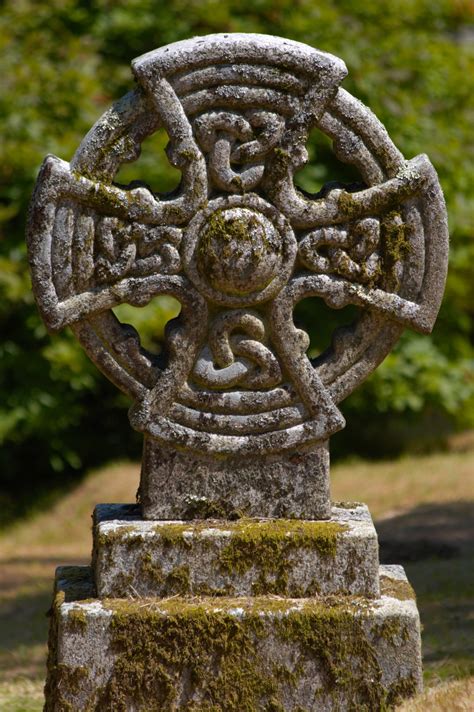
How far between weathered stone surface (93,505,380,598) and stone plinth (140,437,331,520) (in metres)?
0.13

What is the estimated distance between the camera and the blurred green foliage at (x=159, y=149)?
9.81m

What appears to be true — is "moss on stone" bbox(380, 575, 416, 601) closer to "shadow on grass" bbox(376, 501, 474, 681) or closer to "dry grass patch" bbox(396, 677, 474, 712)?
"dry grass patch" bbox(396, 677, 474, 712)

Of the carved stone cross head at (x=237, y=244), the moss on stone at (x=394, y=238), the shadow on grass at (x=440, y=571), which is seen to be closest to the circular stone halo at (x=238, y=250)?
the carved stone cross head at (x=237, y=244)

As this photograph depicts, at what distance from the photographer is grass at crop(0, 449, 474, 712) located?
503 centimetres

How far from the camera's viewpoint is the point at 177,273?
4039mm

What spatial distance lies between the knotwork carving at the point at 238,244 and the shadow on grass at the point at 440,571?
1449 millimetres

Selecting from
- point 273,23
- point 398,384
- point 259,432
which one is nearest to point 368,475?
point 398,384

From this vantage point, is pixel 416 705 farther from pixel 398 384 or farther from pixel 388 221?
pixel 398 384

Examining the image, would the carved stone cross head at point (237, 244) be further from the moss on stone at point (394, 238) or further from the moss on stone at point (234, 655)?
the moss on stone at point (234, 655)

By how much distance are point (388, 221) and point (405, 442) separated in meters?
7.99

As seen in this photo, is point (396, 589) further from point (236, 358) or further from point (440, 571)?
point (440, 571)

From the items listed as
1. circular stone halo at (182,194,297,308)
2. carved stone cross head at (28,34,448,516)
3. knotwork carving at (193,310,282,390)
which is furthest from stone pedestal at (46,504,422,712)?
circular stone halo at (182,194,297,308)

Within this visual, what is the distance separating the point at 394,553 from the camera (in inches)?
287

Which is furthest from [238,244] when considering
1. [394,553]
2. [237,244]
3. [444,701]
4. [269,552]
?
[394,553]
